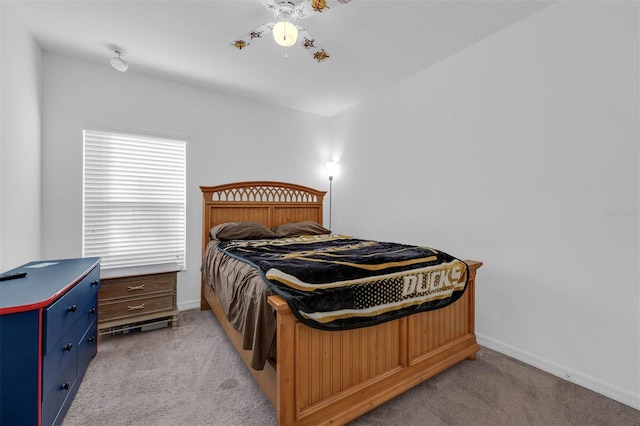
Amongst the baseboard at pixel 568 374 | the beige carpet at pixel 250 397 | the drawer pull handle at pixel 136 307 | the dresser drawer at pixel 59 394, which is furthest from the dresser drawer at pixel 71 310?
the baseboard at pixel 568 374

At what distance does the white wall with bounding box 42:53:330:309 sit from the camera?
270cm

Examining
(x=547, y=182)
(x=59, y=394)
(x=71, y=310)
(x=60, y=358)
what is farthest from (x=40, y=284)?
(x=547, y=182)

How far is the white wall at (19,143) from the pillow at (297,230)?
7.29 ft

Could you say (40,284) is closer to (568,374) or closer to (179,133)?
(179,133)

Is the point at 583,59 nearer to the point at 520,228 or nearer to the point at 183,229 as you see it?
the point at 520,228

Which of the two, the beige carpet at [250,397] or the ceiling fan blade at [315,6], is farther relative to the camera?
the ceiling fan blade at [315,6]

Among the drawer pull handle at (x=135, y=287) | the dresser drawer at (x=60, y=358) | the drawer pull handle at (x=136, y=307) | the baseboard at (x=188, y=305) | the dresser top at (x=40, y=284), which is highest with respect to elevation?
the dresser top at (x=40, y=284)

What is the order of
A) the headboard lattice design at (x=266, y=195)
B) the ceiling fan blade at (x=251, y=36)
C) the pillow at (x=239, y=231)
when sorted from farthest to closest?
the headboard lattice design at (x=266, y=195)
the pillow at (x=239, y=231)
the ceiling fan blade at (x=251, y=36)

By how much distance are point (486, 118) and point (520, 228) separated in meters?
1.03

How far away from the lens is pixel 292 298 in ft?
4.35

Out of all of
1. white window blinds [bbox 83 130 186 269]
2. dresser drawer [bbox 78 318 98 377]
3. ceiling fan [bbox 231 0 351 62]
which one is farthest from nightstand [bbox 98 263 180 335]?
ceiling fan [bbox 231 0 351 62]

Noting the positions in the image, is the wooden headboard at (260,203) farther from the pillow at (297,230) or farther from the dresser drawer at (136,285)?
the dresser drawer at (136,285)

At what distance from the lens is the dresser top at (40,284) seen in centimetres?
122

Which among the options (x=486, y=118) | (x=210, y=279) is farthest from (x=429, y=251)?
(x=210, y=279)
